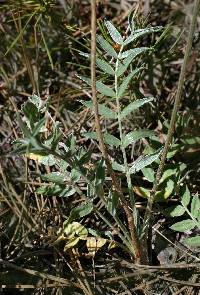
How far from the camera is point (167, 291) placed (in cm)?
135

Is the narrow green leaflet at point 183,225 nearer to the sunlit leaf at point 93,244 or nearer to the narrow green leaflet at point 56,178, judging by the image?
the sunlit leaf at point 93,244

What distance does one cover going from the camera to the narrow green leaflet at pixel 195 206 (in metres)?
1.37

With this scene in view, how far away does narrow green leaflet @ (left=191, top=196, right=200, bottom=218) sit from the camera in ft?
4.50

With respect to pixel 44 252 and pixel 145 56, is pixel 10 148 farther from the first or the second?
pixel 145 56

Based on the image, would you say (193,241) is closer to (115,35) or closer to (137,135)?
(137,135)

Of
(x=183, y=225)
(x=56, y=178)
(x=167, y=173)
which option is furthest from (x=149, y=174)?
(x=56, y=178)

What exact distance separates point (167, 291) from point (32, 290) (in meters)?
0.38

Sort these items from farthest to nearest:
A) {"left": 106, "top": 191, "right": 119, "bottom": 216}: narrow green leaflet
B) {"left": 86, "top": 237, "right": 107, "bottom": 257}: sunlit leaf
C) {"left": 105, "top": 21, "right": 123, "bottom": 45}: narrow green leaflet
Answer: {"left": 86, "top": 237, "right": 107, "bottom": 257}: sunlit leaf → {"left": 105, "top": 21, "right": 123, "bottom": 45}: narrow green leaflet → {"left": 106, "top": 191, "right": 119, "bottom": 216}: narrow green leaflet

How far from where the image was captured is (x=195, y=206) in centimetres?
138

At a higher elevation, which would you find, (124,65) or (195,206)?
(124,65)

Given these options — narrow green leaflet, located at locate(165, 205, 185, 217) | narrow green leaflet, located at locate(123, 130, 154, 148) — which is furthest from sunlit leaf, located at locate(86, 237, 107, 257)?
narrow green leaflet, located at locate(123, 130, 154, 148)

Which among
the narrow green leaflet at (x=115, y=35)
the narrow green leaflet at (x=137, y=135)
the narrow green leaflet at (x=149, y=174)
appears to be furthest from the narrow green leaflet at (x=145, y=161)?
the narrow green leaflet at (x=115, y=35)

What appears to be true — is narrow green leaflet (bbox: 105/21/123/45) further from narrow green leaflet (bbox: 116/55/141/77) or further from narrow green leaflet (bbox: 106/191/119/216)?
narrow green leaflet (bbox: 106/191/119/216)

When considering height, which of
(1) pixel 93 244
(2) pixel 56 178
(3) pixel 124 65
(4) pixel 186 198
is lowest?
(1) pixel 93 244
